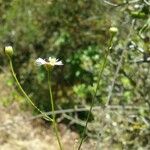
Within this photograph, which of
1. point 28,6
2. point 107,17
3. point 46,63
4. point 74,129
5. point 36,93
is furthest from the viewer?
point 28,6

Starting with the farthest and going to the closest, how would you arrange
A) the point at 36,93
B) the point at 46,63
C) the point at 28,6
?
the point at 28,6
the point at 36,93
the point at 46,63

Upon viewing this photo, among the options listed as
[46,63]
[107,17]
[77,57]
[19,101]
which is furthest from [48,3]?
[46,63]

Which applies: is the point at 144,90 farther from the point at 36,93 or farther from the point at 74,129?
the point at 36,93

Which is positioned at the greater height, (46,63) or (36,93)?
(46,63)

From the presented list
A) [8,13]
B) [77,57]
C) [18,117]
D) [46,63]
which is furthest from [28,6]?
[46,63]

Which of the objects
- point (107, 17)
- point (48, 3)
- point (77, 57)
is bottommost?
point (77, 57)

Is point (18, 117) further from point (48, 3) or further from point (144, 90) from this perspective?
point (144, 90)

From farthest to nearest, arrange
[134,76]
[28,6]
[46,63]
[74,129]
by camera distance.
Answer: [28,6] → [74,129] → [134,76] → [46,63]

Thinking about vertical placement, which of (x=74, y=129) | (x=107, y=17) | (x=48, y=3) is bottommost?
(x=74, y=129)

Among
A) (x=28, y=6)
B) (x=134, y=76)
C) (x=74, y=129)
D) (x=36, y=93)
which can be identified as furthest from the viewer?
(x=28, y=6)

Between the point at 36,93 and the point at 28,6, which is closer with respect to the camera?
the point at 36,93
